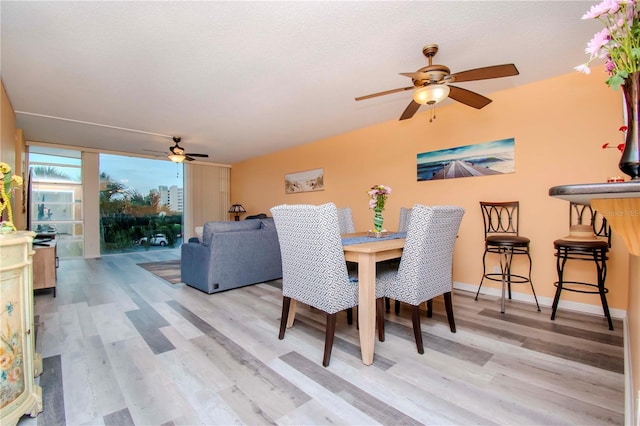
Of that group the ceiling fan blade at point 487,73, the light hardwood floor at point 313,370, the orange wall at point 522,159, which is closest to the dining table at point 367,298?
the light hardwood floor at point 313,370

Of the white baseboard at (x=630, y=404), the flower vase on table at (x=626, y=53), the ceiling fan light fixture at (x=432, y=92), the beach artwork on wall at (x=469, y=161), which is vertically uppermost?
the ceiling fan light fixture at (x=432, y=92)

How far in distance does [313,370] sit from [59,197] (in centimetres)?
695

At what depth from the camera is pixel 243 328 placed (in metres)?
2.49

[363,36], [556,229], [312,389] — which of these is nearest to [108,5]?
[363,36]

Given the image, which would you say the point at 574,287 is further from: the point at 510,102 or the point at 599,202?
the point at 599,202

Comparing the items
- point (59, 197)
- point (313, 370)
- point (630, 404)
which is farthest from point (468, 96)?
point (59, 197)

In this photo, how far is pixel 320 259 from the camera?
74.5 inches

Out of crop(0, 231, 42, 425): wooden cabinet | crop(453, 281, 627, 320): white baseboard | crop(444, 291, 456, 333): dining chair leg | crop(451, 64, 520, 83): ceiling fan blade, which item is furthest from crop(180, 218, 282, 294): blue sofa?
crop(451, 64, 520, 83): ceiling fan blade

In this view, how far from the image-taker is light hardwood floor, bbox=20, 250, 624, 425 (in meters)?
1.45

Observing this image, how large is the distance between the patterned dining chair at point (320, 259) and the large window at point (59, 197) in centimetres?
624

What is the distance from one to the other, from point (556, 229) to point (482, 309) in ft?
3.83

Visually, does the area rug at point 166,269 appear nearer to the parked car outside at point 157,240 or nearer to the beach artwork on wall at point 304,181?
the parked car outside at point 157,240

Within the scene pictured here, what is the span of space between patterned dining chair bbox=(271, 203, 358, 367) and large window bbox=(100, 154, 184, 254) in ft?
20.9

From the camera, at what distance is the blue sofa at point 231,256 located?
356 centimetres
